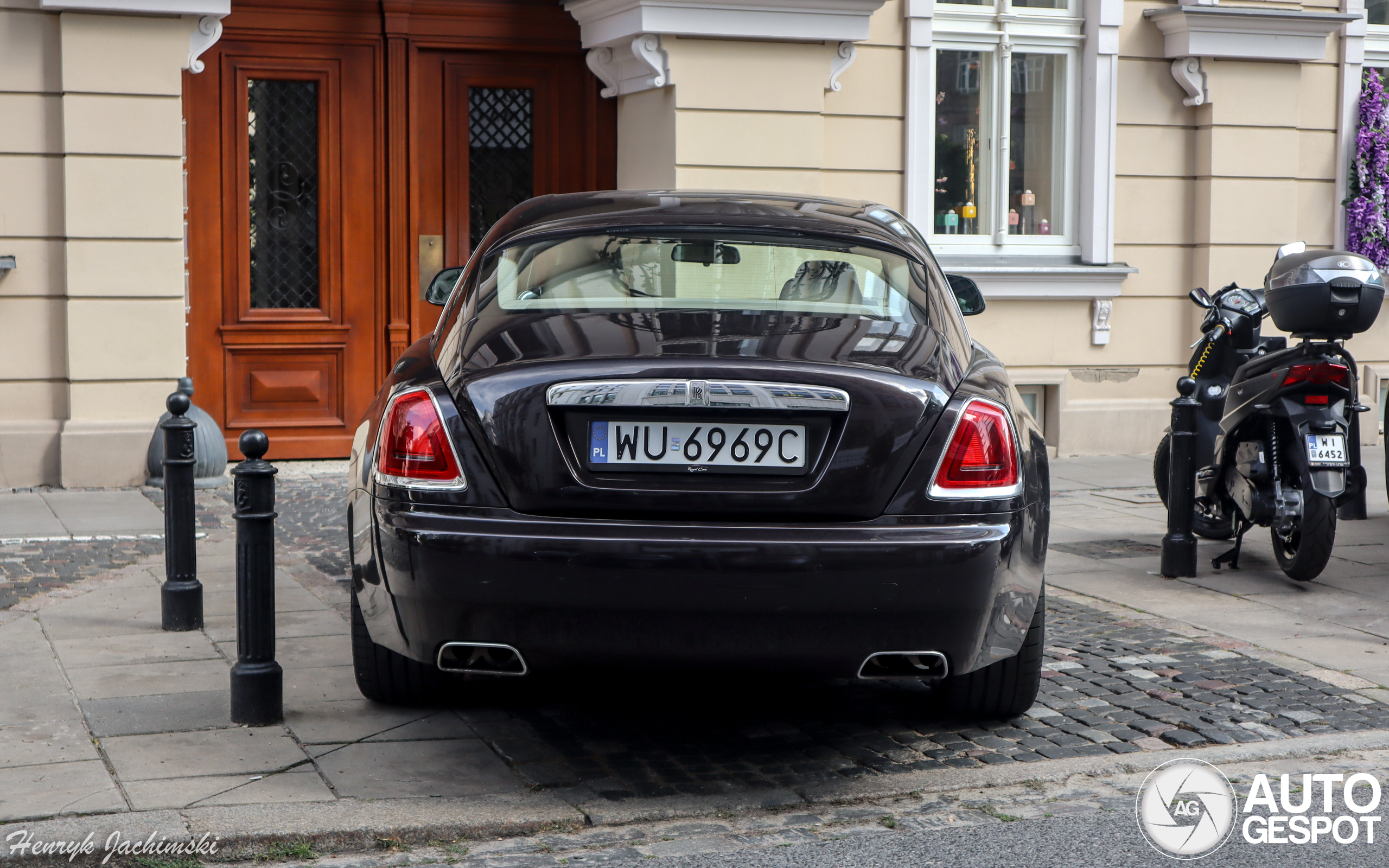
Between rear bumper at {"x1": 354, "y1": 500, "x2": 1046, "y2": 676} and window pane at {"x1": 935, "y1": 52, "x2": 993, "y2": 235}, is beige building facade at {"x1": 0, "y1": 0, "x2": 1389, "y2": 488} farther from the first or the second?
rear bumper at {"x1": 354, "y1": 500, "x2": 1046, "y2": 676}

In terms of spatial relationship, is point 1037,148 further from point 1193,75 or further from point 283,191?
point 283,191

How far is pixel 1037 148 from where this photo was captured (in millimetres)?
11367

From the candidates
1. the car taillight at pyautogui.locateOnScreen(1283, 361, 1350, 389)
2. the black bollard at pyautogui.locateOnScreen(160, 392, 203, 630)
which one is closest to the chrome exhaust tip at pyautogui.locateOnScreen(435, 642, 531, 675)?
the black bollard at pyautogui.locateOnScreen(160, 392, 203, 630)

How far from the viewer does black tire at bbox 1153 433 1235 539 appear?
710cm

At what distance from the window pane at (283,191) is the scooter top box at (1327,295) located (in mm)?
6100

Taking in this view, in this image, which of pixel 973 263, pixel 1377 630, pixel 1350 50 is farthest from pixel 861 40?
pixel 1377 630

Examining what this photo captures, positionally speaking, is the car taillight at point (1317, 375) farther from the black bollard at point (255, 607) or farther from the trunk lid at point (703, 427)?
the black bollard at point (255, 607)

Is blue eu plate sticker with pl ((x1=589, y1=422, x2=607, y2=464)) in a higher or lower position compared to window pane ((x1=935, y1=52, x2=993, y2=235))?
lower

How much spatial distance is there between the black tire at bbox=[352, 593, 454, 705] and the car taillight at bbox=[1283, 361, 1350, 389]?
3761mm

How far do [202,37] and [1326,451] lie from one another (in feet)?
21.5

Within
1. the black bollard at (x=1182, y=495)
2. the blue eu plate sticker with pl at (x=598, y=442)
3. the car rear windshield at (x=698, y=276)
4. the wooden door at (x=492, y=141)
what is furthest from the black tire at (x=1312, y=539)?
the wooden door at (x=492, y=141)

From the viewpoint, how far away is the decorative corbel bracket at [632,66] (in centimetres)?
981

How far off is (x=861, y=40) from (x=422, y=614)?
7411mm

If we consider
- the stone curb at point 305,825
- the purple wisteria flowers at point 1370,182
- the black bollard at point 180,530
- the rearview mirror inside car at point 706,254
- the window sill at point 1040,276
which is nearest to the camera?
the stone curb at point 305,825
